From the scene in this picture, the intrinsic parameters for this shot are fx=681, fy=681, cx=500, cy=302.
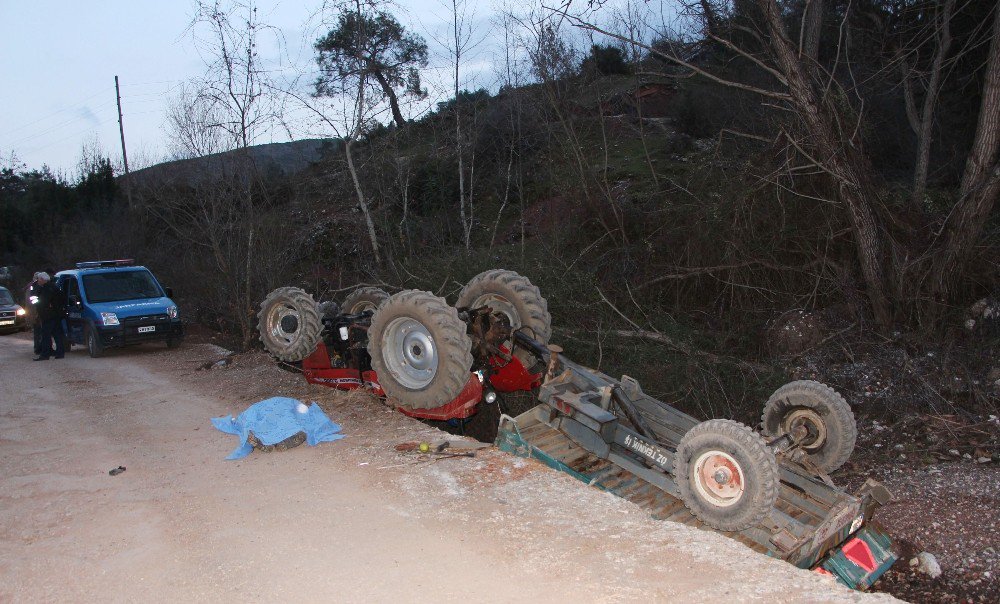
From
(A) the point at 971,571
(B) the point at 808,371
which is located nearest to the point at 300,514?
(A) the point at 971,571

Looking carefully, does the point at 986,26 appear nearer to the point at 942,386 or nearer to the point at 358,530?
the point at 942,386

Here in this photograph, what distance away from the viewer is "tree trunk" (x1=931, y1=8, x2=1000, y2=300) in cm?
884

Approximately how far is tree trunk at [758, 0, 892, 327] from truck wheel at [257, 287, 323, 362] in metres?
6.73

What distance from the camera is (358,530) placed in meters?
4.45

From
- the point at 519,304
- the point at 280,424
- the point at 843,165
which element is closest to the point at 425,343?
the point at 519,304

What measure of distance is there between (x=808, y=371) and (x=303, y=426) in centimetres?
631

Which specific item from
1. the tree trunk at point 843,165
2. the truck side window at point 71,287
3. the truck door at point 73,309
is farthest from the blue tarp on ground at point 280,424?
the truck side window at point 71,287

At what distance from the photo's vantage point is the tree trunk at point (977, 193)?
29.0 feet

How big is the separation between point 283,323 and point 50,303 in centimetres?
763

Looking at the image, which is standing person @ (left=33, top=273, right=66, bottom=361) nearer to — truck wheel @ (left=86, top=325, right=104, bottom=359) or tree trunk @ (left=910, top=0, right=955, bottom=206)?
truck wheel @ (left=86, top=325, right=104, bottom=359)

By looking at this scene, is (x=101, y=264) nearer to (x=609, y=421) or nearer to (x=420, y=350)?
(x=420, y=350)

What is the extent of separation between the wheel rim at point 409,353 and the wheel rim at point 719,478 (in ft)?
9.62

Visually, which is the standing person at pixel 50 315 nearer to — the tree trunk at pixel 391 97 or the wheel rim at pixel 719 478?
the tree trunk at pixel 391 97

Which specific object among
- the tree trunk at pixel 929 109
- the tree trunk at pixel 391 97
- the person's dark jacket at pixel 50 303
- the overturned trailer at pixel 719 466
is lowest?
the overturned trailer at pixel 719 466
